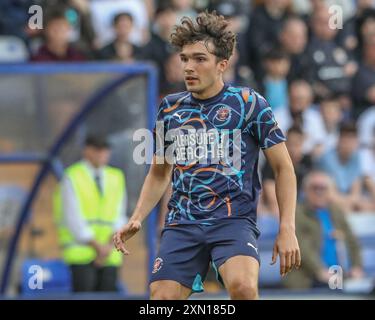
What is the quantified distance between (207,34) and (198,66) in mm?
223

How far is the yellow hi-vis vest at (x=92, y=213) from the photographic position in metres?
12.1

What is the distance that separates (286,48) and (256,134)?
24.6 feet

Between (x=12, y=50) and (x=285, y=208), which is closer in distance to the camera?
(x=285, y=208)

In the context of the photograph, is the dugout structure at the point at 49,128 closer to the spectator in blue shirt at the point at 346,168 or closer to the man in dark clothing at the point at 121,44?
the man in dark clothing at the point at 121,44

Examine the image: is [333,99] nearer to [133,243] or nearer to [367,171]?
[367,171]

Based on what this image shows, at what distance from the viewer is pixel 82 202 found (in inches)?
483

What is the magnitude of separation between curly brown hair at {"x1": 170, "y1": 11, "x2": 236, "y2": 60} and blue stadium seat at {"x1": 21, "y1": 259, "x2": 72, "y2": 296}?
520 centimetres

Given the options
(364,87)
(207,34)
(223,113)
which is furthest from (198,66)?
(364,87)

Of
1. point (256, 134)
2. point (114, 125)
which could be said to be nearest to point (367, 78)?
point (114, 125)

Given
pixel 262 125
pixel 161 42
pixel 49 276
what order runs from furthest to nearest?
pixel 161 42
pixel 49 276
pixel 262 125

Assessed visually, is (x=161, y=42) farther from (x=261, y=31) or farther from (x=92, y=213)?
(x=92, y=213)

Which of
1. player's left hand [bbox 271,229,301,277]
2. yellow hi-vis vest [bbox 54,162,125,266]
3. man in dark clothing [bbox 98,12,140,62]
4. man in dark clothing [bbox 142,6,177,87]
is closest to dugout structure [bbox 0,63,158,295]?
yellow hi-vis vest [bbox 54,162,125,266]

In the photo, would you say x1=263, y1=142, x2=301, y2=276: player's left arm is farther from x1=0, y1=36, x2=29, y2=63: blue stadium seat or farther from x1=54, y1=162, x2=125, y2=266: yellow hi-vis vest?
x1=0, y1=36, x2=29, y2=63: blue stadium seat

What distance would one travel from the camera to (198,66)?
7207 mm
